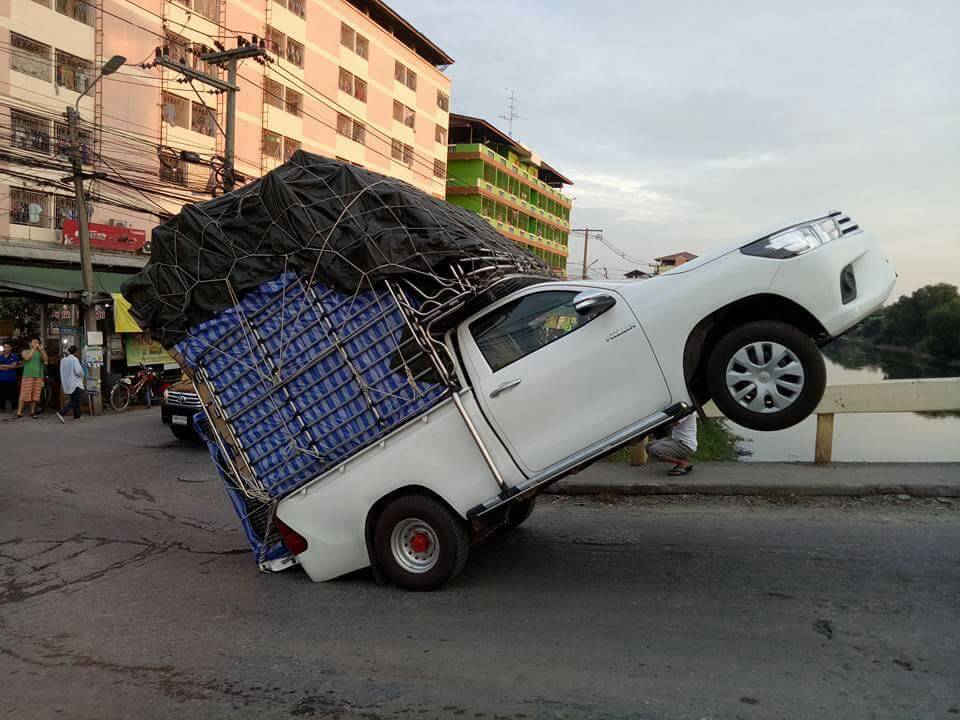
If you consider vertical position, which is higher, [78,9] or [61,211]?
[78,9]

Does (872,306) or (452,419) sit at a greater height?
(872,306)

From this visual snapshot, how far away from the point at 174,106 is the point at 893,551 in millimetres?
33174

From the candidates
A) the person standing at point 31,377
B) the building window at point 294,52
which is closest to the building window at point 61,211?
the person standing at point 31,377

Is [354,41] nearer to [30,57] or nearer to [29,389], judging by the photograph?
[30,57]

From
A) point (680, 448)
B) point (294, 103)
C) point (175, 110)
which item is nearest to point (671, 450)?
point (680, 448)

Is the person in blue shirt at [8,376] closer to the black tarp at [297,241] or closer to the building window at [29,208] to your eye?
the building window at [29,208]

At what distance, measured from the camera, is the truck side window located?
5.08 metres

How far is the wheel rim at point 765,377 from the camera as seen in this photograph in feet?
15.6

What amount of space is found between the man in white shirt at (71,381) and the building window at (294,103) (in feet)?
85.1

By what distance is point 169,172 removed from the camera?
1205 inches

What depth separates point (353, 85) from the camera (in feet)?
145

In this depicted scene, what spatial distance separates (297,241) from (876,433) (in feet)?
36.3

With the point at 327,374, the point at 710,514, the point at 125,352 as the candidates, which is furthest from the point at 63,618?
the point at 125,352

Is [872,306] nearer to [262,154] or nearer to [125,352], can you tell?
[125,352]
